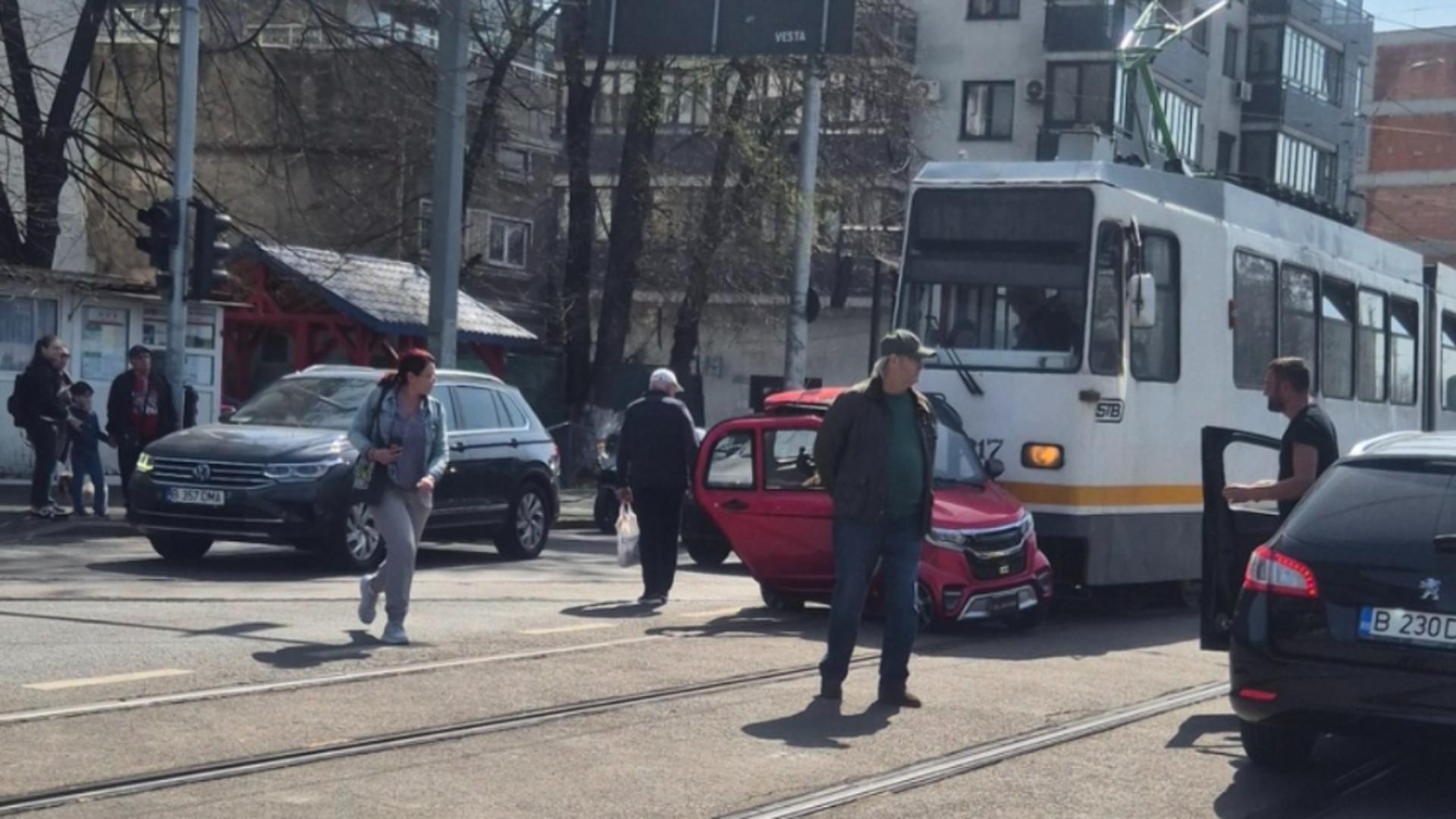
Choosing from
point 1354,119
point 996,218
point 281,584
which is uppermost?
point 1354,119

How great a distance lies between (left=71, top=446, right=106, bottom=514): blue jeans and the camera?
20297 mm

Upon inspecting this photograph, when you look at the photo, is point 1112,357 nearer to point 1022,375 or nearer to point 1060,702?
point 1022,375

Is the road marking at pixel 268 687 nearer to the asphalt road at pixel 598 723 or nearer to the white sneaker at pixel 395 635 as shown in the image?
the asphalt road at pixel 598 723

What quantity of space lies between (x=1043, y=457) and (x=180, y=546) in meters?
7.27

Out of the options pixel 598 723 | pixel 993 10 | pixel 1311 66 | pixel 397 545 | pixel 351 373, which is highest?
pixel 993 10

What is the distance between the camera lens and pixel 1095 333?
1420 cm

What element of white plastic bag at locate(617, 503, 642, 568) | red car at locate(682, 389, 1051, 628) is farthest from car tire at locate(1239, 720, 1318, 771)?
white plastic bag at locate(617, 503, 642, 568)

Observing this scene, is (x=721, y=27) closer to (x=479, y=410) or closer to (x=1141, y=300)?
(x=479, y=410)

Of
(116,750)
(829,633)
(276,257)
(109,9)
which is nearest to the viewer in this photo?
(116,750)

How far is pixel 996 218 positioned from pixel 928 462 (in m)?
4.98

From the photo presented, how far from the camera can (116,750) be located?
7.80 meters

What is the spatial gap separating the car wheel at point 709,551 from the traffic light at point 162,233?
6.20 m

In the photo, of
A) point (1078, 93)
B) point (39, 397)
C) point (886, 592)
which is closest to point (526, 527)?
point (39, 397)

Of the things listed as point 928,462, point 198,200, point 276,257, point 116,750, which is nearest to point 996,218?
point 928,462
